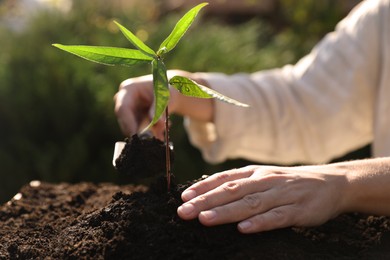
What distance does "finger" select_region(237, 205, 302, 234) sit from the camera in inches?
53.9

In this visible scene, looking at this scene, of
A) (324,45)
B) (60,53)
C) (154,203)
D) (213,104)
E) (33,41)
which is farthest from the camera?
(33,41)

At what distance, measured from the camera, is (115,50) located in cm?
132

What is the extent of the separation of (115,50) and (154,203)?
0.37 metres

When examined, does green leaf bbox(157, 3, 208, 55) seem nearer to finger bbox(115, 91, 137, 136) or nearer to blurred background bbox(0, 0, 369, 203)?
finger bbox(115, 91, 137, 136)

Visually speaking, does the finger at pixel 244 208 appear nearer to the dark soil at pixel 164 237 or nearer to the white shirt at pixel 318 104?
the dark soil at pixel 164 237

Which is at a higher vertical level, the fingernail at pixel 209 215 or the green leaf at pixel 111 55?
the green leaf at pixel 111 55

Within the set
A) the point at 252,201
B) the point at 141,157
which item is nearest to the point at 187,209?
the point at 252,201

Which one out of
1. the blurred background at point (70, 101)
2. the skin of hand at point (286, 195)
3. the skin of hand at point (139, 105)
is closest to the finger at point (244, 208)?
the skin of hand at point (286, 195)

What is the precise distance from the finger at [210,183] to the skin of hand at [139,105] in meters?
0.50

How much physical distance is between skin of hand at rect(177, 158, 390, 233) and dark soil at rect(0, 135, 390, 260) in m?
0.03

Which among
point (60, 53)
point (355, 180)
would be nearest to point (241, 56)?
point (60, 53)

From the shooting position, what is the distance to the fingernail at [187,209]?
1.37 metres

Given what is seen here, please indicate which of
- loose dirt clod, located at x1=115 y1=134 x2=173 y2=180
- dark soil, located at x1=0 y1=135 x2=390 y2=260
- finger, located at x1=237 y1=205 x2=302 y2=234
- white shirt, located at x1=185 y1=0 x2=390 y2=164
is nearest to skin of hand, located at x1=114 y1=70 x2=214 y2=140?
white shirt, located at x1=185 y1=0 x2=390 y2=164

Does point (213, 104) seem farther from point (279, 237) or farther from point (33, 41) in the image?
point (33, 41)
